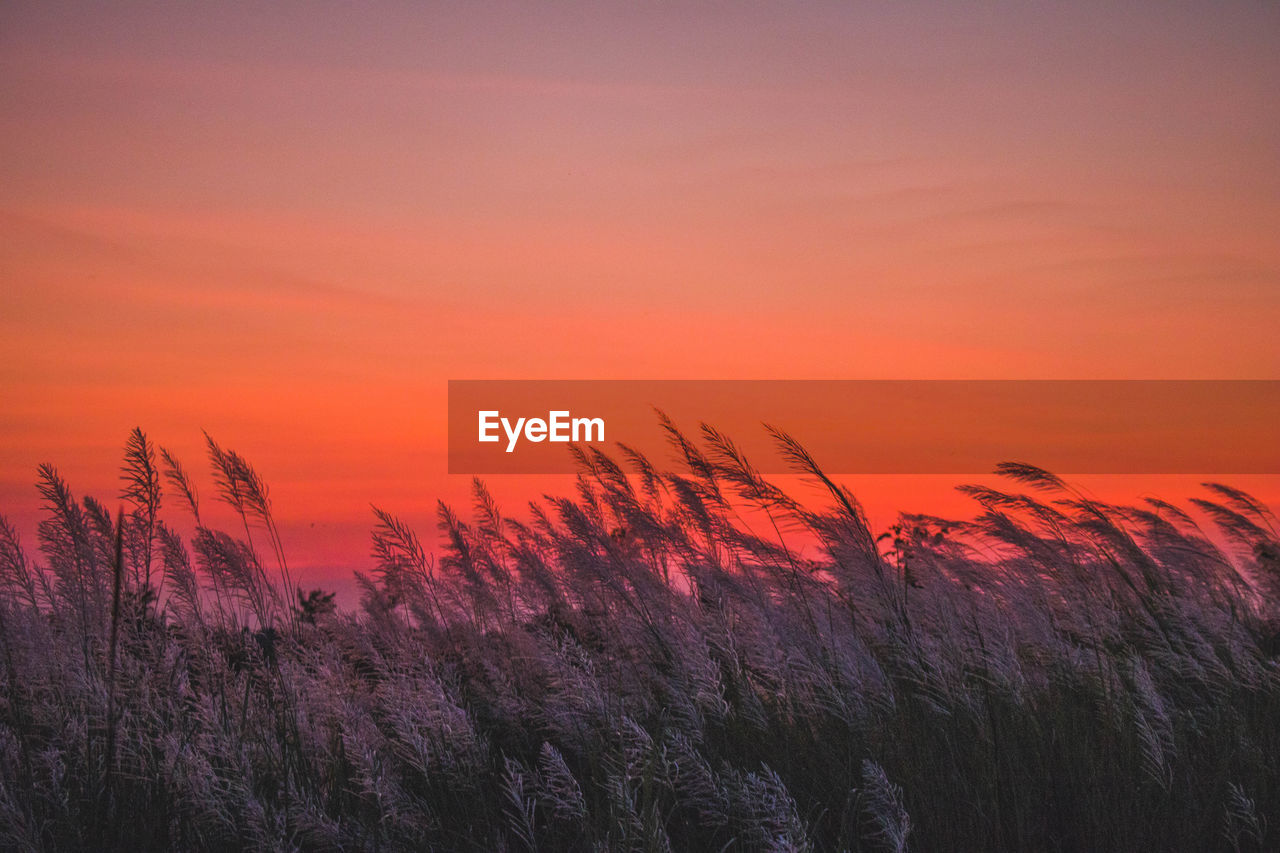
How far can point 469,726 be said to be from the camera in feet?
14.3

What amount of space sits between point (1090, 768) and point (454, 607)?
398 centimetres

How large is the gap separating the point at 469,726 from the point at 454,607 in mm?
2402

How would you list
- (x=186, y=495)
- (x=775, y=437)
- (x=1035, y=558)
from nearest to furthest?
(x=775, y=437)
(x=186, y=495)
(x=1035, y=558)

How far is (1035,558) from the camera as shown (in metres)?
6.56

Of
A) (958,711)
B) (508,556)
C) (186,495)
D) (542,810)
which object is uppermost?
(186,495)

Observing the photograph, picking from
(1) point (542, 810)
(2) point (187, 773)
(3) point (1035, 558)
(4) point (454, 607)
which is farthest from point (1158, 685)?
(2) point (187, 773)

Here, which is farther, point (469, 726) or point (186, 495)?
point (186, 495)

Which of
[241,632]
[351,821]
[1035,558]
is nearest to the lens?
[351,821]

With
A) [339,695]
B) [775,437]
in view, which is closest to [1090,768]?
[775,437]

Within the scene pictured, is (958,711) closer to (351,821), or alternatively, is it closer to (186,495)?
(351,821)

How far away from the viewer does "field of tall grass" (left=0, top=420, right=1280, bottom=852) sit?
3768 millimetres

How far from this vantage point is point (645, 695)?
16.3 ft

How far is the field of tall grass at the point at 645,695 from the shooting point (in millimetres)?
3768

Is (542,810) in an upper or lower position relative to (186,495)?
lower
